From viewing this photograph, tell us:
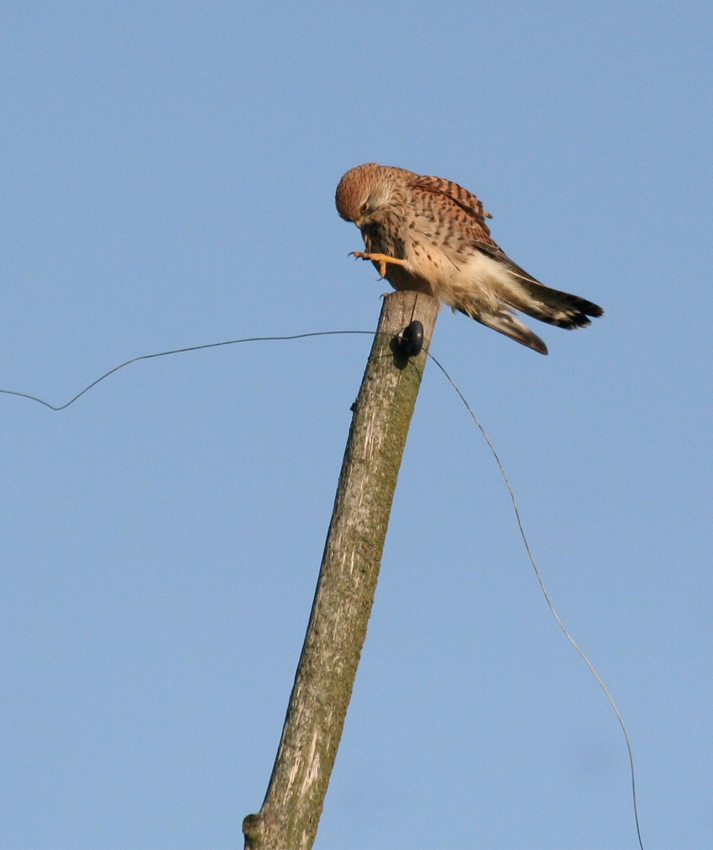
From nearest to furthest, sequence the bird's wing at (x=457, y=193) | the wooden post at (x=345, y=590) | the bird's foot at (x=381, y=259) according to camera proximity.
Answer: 1. the wooden post at (x=345, y=590)
2. the bird's foot at (x=381, y=259)
3. the bird's wing at (x=457, y=193)

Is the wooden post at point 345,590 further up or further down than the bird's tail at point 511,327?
further down

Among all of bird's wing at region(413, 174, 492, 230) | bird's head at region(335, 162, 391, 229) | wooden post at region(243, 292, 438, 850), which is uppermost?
bird's wing at region(413, 174, 492, 230)

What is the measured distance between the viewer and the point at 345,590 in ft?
10.8

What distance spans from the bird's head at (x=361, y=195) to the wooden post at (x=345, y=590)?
170 centimetres

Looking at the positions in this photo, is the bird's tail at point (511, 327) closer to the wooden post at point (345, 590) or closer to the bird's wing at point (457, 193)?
the bird's wing at point (457, 193)

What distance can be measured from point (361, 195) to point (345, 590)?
2.60 meters

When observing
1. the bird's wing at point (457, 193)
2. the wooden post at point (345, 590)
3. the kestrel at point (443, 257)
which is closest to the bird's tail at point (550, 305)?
the kestrel at point (443, 257)

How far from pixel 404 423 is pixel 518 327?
2.04 m

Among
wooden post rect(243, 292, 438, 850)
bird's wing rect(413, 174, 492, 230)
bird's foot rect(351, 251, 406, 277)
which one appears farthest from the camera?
bird's wing rect(413, 174, 492, 230)

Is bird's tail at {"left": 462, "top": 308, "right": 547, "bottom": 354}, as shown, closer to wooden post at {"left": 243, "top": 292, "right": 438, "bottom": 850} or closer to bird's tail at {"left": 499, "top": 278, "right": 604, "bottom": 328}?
bird's tail at {"left": 499, "top": 278, "right": 604, "bottom": 328}

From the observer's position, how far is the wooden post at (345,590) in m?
3.04

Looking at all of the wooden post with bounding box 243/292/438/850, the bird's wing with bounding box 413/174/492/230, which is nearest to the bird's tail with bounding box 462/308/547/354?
the bird's wing with bounding box 413/174/492/230

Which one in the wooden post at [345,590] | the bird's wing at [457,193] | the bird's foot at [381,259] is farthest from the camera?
the bird's wing at [457,193]

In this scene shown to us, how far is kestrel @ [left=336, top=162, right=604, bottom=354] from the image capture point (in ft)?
17.1
